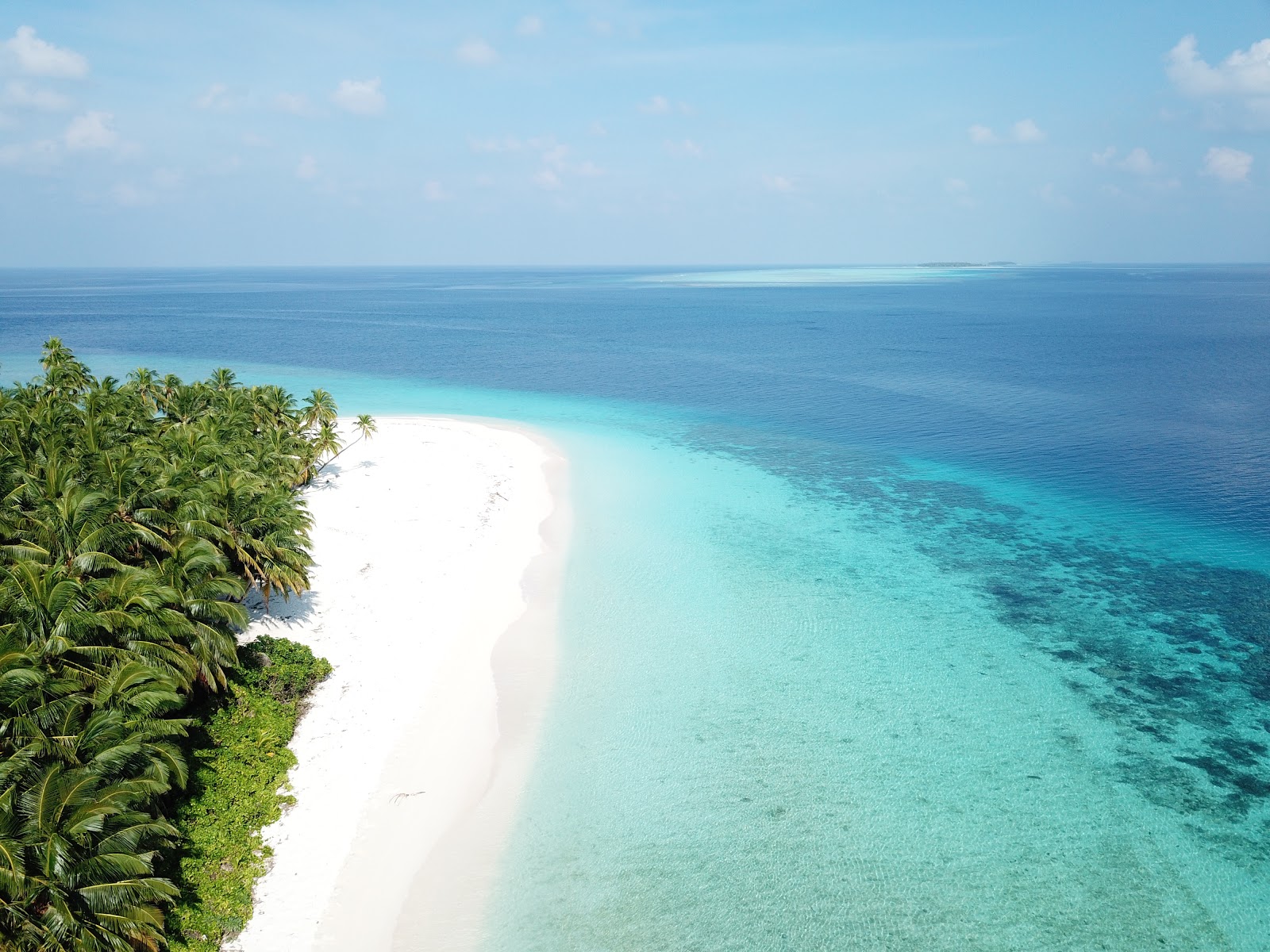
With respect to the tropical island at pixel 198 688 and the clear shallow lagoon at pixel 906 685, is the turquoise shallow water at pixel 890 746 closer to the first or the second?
the clear shallow lagoon at pixel 906 685

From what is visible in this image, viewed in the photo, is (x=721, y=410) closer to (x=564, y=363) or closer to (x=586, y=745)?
(x=564, y=363)

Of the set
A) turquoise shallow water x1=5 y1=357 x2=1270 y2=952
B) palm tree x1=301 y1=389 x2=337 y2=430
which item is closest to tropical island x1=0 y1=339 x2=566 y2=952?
turquoise shallow water x1=5 y1=357 x2=1270 y2=952

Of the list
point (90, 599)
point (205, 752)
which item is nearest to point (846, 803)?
point (205, 752)

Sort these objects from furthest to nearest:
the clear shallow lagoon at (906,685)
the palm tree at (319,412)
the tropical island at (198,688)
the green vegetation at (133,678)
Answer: the palm tree at (319,412) < the clear shallow lagoon at (906,685) < the tropical island at (198,688) < the green vegetation at (133,678)

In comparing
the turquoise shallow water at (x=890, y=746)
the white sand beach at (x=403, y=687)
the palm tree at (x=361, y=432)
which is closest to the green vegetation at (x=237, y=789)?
the white sand beach at (x=403, y=687)

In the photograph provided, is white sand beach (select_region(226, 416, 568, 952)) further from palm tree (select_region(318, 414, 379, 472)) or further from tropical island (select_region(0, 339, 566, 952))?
palm tree (select_region(318, 414, 379, 472))

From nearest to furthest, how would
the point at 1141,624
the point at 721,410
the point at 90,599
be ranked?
the point at 90,599 < the point at 1141,624 < the point at 721,410
